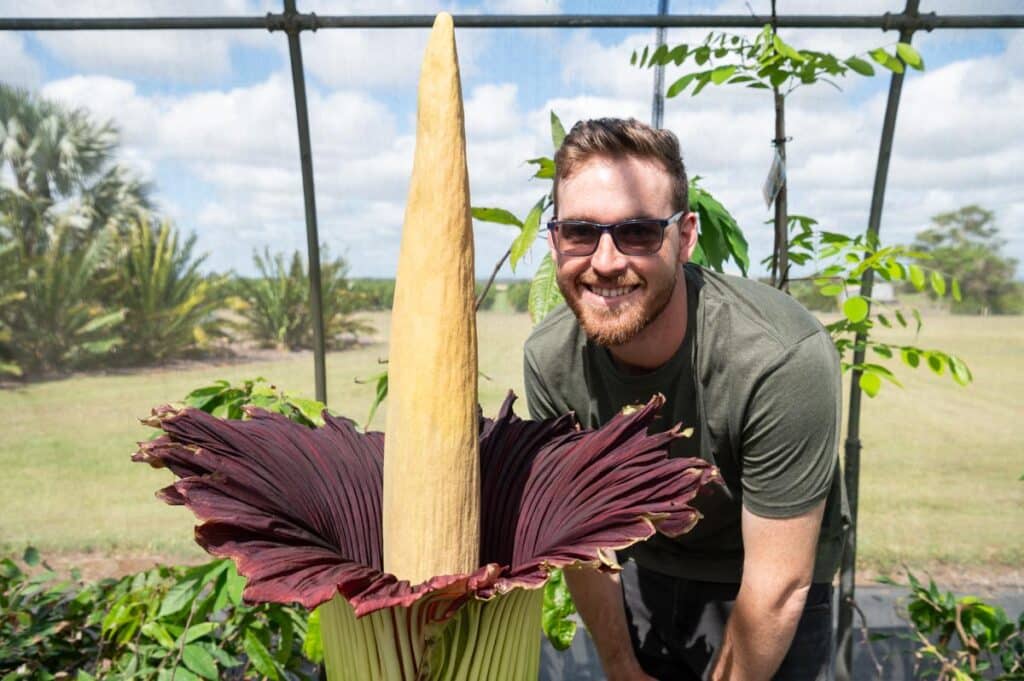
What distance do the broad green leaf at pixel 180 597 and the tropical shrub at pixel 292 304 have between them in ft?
2.55

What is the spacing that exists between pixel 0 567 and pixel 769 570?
76.3 inches

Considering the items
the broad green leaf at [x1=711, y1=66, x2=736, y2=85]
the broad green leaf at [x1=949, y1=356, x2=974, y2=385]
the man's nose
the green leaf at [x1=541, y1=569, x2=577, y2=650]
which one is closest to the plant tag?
the broad green leaf at [x1=711, y1=66, x2=736, y2=85]

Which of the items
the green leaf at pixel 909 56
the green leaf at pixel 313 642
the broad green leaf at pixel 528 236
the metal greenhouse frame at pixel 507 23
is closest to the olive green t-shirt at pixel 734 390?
the broad green leaf at pixel 528 236

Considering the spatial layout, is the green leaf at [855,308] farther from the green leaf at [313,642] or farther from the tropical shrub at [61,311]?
the tropical shrub at [61,311]

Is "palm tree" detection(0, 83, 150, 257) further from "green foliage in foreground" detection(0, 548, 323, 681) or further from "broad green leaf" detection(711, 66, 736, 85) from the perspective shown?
"broad green leaf" detection(711, 66, 736, 85)

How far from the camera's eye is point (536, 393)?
1436 millimetres

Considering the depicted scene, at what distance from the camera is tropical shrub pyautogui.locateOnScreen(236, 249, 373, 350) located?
2.16 metres

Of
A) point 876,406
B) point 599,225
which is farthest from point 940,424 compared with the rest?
point 599,225

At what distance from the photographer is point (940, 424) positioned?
228 cm

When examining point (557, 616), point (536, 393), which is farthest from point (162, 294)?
point (557, 616)

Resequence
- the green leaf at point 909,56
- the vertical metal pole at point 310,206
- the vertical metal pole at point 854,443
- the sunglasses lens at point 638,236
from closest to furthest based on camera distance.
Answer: the sunglasses lens at point 638,236, the green leaf at point 909,56, the vertical metal pole at point 310,206, the vertical metal pole at point 854,443

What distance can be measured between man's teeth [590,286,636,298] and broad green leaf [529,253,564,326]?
49 centimetres

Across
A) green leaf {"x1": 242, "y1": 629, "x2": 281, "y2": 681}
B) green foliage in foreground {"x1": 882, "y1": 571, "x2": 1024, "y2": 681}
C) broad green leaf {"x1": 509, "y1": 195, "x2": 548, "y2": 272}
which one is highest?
broad green leaf {"x1": 509, "y1": 195, "x2": 548, "y2": 272}

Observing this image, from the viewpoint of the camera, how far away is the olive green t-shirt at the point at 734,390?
1.19 m
